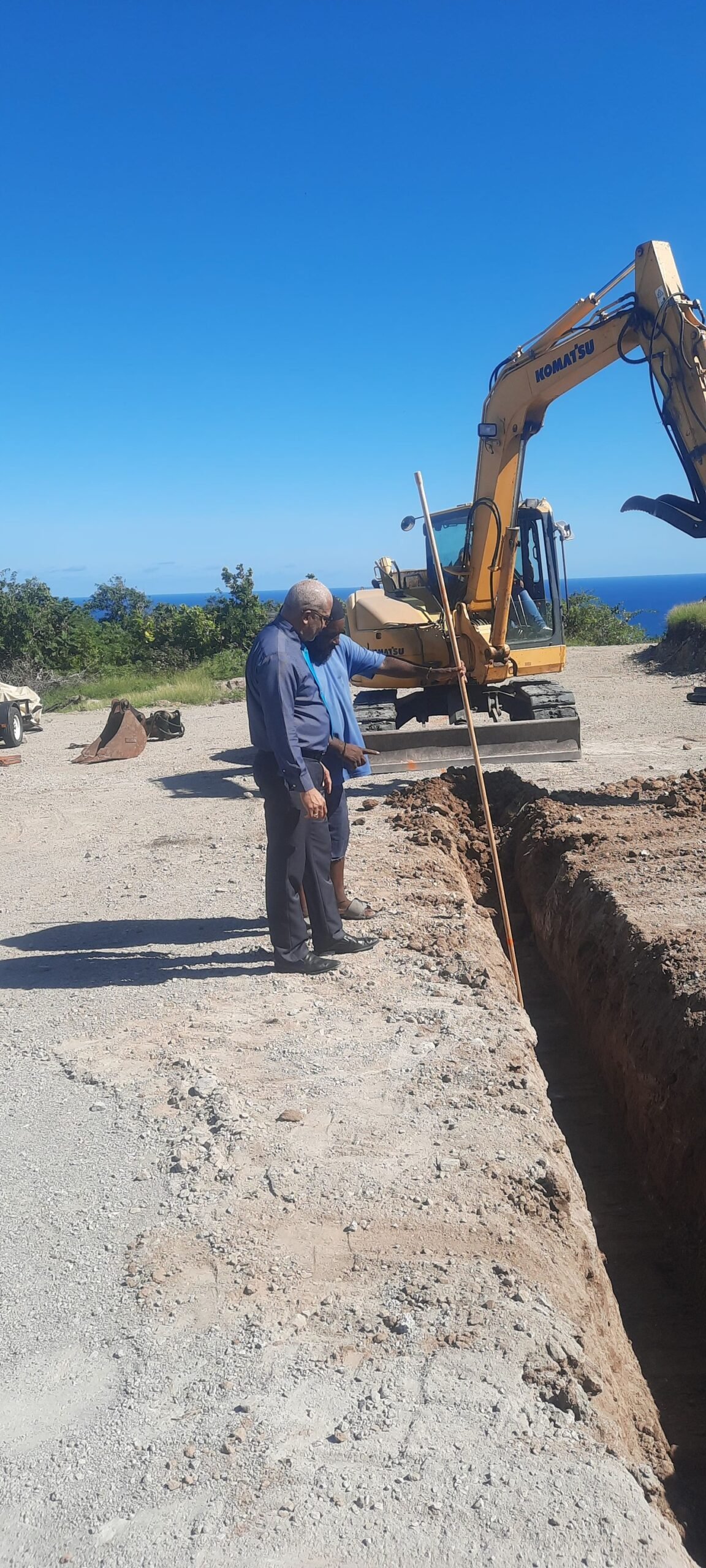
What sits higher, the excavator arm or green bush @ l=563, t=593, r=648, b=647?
the excavator arm

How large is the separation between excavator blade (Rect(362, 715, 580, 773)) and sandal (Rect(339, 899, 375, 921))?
12.8ft

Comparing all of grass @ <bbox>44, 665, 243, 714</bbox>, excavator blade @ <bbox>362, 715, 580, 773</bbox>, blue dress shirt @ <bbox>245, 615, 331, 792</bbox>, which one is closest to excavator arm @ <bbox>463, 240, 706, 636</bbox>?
excavator blade @ <bbox>362, 715, 580, 773</bbox>

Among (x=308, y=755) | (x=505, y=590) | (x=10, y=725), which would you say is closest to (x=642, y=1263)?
(x=308, y=755)

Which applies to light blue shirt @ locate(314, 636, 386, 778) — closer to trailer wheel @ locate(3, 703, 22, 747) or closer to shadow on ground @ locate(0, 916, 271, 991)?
shadow on ground @ locate(0, 916, 271, 991)

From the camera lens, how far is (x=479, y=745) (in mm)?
10711

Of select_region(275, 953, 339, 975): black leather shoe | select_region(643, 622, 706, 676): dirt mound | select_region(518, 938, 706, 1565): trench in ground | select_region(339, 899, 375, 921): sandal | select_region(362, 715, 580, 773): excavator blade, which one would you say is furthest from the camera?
select_region(643, 622, 706, 676): dirt mound

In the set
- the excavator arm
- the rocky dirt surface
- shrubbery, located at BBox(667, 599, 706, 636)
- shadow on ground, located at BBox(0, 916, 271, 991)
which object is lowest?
the rocky dirt surface

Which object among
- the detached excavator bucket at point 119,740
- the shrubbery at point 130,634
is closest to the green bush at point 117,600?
the shrubbery at point 130,634

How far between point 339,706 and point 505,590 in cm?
577

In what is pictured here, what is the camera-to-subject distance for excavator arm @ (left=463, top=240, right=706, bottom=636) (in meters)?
8.20

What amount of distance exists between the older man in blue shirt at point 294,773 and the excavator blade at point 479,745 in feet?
15.5

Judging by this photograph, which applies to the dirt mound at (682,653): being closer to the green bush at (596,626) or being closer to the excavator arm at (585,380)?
the green bush at (596,626)

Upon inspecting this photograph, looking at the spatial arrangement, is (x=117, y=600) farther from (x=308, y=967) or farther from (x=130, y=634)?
(x=308, y=967)

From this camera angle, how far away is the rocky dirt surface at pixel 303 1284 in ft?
7.59
